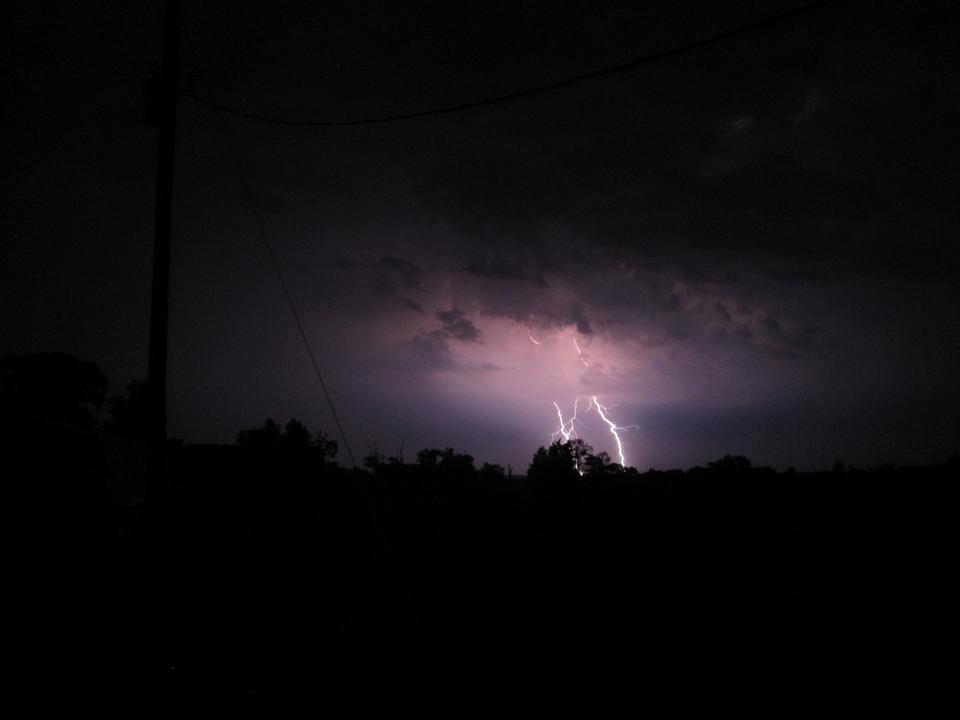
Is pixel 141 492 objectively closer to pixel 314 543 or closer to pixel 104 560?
pixel 314 543

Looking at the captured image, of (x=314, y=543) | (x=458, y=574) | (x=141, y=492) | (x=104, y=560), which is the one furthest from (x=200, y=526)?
(x=104, y=560)

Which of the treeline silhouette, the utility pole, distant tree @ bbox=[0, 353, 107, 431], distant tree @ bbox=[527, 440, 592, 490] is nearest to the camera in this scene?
the treeline silhouette

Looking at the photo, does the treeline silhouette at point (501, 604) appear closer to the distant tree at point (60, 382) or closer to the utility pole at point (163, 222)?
the utility pole at point (163, 222)

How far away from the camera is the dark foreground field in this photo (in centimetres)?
531

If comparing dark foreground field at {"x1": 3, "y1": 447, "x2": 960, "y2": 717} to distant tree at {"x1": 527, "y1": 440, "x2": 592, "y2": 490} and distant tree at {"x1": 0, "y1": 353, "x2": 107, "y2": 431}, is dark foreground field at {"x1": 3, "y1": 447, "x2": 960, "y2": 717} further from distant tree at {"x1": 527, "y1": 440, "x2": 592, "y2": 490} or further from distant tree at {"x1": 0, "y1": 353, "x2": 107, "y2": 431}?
distant tree at {"x1": 0, "y1": 353, "x2": 107, "y2": 431}

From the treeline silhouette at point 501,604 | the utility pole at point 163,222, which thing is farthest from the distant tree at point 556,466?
the utility pole at point 163,222

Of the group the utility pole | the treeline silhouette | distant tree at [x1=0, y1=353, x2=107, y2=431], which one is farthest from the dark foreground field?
distant tree at [x1=0, y1=353, x2=107, y2=431]

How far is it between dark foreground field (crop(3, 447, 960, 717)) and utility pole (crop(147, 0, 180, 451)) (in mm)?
1346

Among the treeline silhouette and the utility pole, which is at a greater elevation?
the utility pole

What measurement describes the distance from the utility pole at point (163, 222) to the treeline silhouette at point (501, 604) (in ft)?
3.01

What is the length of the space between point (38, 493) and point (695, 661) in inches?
300

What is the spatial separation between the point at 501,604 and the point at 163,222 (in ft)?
28.3

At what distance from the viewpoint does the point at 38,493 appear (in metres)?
4.85

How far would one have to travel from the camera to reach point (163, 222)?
8125mm
